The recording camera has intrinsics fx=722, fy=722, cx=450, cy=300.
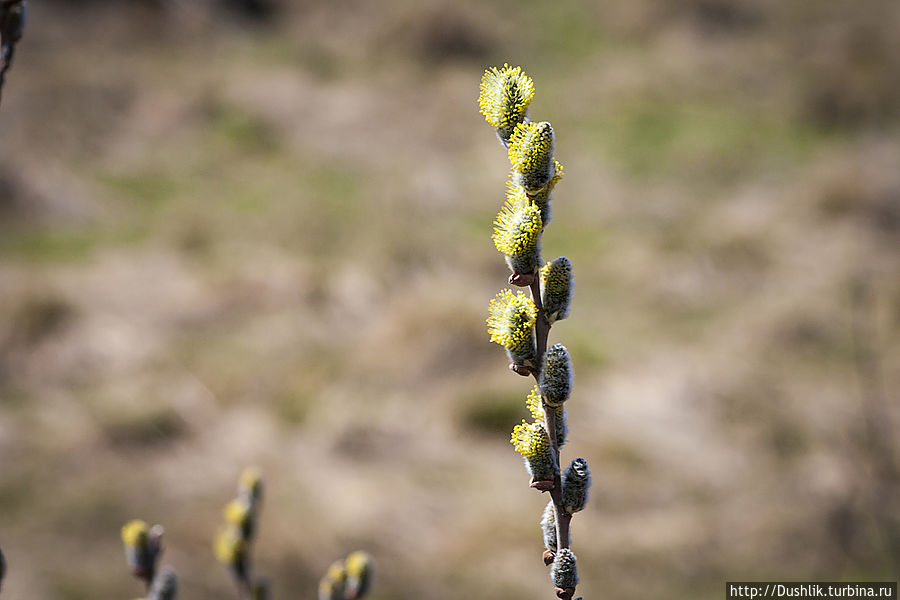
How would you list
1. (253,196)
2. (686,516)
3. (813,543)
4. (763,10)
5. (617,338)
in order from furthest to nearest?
(763,10)
(253,196)
(617,338)
(686,516)
(813,543)

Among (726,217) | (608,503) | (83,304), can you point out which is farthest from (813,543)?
(83,304)

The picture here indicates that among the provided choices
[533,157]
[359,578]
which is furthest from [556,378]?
[359,578]

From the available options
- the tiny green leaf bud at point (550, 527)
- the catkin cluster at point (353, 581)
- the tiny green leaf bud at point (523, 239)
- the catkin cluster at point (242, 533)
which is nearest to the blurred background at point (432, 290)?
the catkin cluster at point (242, 533)

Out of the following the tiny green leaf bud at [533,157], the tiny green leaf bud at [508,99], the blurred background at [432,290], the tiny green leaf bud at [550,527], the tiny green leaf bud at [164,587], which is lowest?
the tiny green leaf bud at [164,587]

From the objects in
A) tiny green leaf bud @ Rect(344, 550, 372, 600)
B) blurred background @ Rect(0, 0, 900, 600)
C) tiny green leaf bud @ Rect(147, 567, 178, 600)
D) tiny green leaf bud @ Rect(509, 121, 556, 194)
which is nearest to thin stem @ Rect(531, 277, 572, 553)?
tiny green leaf bud @ Rect(509, 121, 556, 194)

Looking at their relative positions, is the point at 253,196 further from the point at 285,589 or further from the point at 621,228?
the point at 285,589

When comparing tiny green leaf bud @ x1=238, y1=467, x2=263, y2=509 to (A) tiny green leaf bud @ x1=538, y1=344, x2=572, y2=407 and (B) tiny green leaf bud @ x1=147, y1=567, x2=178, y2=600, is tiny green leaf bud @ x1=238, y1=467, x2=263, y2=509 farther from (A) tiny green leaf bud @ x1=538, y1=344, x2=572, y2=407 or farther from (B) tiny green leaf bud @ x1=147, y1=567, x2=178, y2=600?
(A) tiny green leaf bud @ x1=538, y1=344, x2=572, y2=407

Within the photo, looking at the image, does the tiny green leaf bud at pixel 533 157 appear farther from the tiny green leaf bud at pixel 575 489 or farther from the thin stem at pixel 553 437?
the tiny green leaf bud at pixel 575 489
